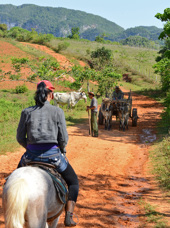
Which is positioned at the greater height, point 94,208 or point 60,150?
point 60,150

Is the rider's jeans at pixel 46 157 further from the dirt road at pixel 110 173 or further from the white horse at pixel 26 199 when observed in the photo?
the dirt road at pixel 110 173

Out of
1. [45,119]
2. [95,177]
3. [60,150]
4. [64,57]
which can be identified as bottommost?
[95,177]

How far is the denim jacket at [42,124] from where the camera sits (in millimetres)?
3314

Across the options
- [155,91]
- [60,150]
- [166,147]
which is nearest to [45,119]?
[60,150]

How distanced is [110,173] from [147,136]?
17.3ft

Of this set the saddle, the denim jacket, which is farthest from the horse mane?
the denim jacket

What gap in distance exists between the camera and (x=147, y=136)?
40.6ft

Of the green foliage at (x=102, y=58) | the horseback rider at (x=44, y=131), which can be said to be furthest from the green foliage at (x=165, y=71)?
the green foliage at (x=102, y=58)

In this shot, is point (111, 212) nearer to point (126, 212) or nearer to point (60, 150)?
point (126, 212)

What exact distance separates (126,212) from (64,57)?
39.0m

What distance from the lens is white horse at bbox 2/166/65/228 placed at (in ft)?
8.74

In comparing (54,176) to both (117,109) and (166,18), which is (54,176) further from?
(166,18)

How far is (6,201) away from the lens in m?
2.74

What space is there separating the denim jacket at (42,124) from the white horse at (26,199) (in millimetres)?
451
